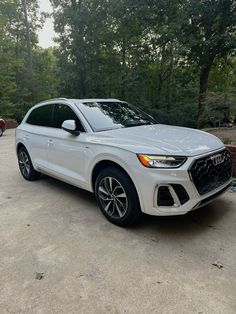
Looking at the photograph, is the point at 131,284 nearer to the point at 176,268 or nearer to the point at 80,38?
the point at 176,268

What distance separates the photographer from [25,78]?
69.6ft

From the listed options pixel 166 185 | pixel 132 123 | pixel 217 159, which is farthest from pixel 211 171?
pixel 132 123

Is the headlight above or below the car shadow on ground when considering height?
above

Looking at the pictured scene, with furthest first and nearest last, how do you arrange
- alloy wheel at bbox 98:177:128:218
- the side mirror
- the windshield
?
the windshield, the side mirror, alloy wheel at bbox 98:177:128:218

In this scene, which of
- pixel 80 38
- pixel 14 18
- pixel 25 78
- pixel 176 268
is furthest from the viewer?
pixel 14 18

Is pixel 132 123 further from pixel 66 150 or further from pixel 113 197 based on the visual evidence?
pixel 113 197

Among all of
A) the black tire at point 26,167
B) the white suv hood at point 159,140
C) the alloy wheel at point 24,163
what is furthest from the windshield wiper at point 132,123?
the alloy wheel at point 24,163

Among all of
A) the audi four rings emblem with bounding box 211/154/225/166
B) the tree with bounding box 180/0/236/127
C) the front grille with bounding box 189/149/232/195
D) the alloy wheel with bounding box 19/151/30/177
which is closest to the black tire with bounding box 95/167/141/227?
the front grille with bounding box 189/149/232/195

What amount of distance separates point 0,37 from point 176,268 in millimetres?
21179

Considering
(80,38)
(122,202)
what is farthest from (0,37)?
(122,202)

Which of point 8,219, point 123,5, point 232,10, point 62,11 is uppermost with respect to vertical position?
point 62,11

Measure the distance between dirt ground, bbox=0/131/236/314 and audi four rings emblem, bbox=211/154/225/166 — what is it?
0.74 metres

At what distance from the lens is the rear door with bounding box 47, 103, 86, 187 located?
133 inches

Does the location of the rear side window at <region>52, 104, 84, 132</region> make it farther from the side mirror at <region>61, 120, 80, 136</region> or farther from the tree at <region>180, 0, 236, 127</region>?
the tree at <region>180, 0, 236, 127</region>
